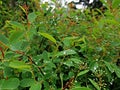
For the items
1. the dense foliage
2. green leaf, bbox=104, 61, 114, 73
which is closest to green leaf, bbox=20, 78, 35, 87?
the dense foliage

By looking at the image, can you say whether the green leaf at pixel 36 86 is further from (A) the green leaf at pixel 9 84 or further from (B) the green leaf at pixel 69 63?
(B) the green leaf at pixel 69 63

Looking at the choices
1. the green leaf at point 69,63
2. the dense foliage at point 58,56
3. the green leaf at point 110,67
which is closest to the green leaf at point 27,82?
the dense foliage at point 58,56

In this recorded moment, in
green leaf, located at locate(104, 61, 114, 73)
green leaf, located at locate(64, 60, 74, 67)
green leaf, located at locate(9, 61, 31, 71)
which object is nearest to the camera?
green leaf, located at locate(9, 61, 31, 71)

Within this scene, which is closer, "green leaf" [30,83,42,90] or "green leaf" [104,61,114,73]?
"green leaf" [30,83,42,90]

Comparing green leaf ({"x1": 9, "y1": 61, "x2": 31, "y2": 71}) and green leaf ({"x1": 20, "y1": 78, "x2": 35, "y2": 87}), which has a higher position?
green leaf ({"x1": 9, "y1": 61, "x2": 31, "y2": 71})

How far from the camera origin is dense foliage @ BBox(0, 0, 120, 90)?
1.50 metres

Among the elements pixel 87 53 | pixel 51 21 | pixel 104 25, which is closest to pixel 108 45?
pixel 87 53

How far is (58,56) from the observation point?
1.76 meters

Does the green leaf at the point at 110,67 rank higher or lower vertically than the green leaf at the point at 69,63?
lower

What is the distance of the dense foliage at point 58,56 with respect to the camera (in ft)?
4.92

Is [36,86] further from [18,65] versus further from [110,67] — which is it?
[110,67]

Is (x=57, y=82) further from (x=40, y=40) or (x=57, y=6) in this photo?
(x=57, y=6)

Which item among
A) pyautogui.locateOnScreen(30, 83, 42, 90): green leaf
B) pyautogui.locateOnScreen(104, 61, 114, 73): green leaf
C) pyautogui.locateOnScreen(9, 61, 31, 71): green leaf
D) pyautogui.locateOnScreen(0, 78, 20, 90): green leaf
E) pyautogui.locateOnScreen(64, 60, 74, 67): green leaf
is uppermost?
pyautogui.locateOnScreen(9, 61, 31, 71): green leaf

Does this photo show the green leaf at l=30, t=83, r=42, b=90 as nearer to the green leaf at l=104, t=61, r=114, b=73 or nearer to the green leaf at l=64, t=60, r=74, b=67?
the green leaf at l=64, t=60, r=74, b=67
